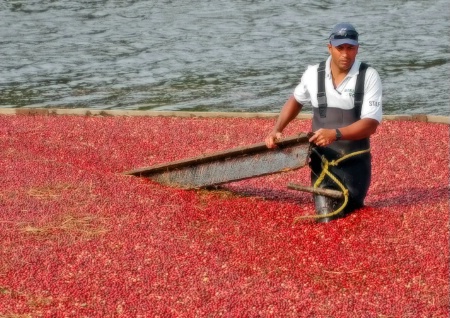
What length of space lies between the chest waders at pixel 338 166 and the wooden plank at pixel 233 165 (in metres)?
0.22

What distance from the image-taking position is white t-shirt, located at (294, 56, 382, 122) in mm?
7785

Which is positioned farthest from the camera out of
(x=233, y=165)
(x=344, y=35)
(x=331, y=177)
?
(x=233, y=165)

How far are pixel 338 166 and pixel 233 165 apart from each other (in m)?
0.97

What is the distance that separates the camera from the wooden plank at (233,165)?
8047mm

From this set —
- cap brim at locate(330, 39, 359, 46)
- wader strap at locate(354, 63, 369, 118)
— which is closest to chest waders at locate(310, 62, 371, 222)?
wader strap at locate(354, 63, 369, 118)

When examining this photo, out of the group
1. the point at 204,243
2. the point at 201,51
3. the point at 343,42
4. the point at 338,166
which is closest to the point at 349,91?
the point at 343,42

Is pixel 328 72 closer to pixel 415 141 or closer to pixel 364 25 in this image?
pixel 415 141

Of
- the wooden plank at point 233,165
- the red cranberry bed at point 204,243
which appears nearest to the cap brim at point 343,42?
the wooden plank at point 233,165

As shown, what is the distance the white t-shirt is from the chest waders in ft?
0.17

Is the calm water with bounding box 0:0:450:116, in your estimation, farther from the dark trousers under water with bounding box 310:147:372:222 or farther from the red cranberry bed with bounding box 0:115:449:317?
the dark trousers under water with bounding box 310:147:372:222

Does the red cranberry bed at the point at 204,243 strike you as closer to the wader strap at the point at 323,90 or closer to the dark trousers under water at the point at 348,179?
the dark trousers under water at the point at 348,179

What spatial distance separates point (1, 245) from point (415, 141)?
5652 mm

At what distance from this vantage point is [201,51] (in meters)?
21.3

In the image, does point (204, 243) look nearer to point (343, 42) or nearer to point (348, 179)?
point (348, 179)
